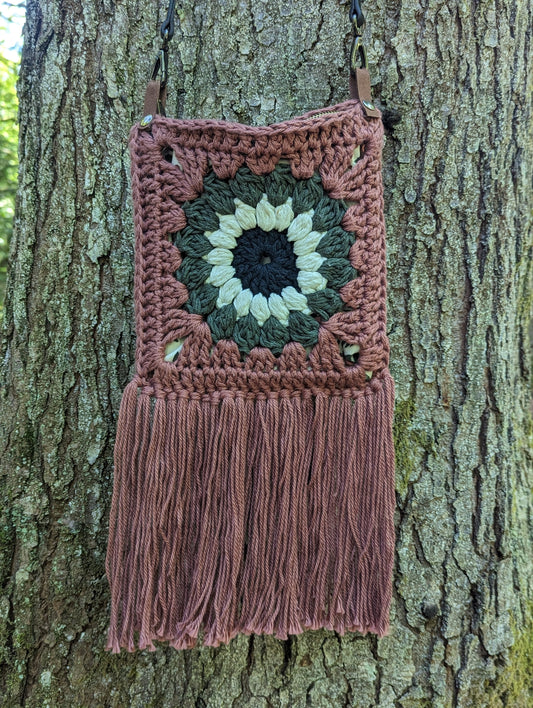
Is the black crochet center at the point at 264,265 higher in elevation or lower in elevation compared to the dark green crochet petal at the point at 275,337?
higher

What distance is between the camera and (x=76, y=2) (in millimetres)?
960

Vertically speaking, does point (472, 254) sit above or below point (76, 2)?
below

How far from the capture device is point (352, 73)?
859mm

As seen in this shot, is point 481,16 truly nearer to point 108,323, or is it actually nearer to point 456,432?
point 456,432

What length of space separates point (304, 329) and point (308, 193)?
21cm

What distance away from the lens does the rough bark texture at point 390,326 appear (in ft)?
3.02

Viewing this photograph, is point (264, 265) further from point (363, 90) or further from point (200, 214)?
point (363, 90)

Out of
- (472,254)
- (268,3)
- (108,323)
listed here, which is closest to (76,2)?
(268,3)

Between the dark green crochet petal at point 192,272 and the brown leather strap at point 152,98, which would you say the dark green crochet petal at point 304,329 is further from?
the brown leather strap at point 152,98

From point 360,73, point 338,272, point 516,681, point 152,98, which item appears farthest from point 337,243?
point 516,681

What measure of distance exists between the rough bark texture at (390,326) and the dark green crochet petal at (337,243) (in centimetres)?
15

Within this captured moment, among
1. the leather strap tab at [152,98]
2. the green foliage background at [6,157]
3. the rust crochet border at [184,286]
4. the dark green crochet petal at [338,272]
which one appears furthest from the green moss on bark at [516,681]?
the green foliage background at [6,157]

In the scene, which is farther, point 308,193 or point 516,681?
point 516,681

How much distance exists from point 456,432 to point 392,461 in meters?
0.22
